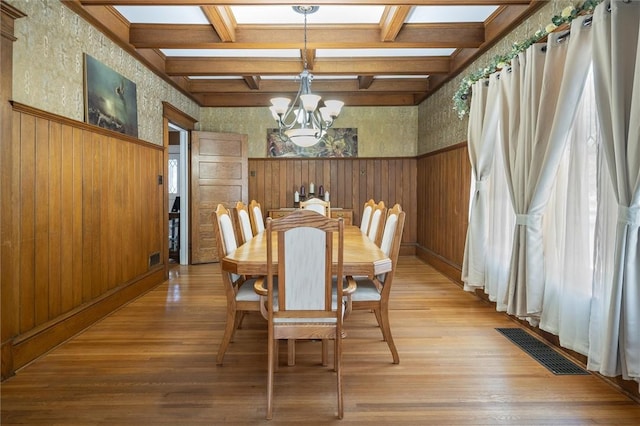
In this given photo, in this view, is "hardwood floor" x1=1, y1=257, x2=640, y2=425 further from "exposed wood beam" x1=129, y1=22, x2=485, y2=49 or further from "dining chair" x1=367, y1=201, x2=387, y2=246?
"exposed wood beam" x1=129, y1=22, x2=485, y2=49

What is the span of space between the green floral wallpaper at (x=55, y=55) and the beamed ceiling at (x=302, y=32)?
0.13 meters

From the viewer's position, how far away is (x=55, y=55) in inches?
111

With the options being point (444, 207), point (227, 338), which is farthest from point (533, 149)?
point (444, 207)

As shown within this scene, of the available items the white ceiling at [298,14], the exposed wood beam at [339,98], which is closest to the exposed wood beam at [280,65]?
the white ceiling at [298,14]

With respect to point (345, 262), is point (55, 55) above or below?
above

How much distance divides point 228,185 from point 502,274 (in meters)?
4.27

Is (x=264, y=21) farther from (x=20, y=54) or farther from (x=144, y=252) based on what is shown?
(x=144, y=252)

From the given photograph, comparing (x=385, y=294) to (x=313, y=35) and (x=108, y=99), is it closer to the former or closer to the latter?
(x=313, y=35)

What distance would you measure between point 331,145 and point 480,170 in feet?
10.9

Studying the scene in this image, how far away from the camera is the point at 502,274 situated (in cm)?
332

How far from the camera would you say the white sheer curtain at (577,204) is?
2.35 m

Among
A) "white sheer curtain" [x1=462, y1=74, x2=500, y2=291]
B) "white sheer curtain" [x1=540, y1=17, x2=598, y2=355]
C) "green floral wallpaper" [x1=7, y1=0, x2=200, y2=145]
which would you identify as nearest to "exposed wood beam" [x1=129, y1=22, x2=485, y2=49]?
"green floral wallpaper" [x1=7, y1=0, x2=200, y2=145]

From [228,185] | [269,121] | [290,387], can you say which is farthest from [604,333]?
[269,121]

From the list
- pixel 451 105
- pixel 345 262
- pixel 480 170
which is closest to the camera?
pixel 345 262
